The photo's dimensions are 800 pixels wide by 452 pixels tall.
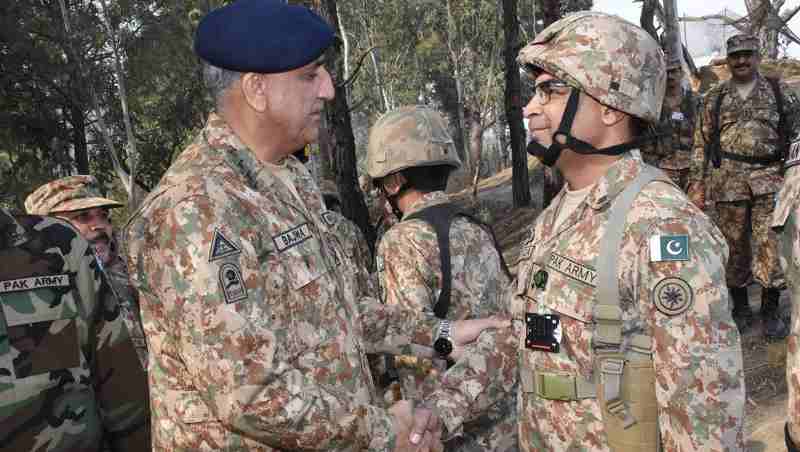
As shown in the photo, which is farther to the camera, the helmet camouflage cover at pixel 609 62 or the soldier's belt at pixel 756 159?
the soldier's belt at pixel 756 159

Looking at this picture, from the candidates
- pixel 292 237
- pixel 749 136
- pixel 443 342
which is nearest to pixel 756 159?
pixel 749 136

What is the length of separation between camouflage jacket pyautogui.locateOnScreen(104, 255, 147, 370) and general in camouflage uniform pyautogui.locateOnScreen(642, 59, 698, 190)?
261 inches

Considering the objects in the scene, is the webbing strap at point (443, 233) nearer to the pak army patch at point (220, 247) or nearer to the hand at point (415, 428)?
the hand at point (415, 428)

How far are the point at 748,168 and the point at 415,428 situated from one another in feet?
18.4

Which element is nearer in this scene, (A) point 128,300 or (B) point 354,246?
(A) point 128,300

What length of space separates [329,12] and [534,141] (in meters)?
6.45

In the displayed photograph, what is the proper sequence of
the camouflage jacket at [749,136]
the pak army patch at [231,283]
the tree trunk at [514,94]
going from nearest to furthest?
1. the pak army patch at [231,283]
2. the camouflage jacket at [749,136]
3. the tree trunk at [514,94]

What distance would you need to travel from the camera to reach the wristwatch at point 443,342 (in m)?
2.69

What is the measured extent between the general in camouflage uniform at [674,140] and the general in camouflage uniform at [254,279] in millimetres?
7617

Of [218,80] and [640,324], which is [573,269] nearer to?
[640,324]

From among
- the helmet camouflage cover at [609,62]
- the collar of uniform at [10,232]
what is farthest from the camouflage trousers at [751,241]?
the collar of uniform at [10,232]

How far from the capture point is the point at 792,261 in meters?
2.67

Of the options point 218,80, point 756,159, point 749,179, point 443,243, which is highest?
point 218,80

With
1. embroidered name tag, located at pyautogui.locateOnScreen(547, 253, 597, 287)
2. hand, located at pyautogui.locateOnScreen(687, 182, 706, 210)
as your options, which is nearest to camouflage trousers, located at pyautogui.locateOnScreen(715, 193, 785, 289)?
hand, located at pyautogui.locateOnScreen(687, 182, 706, 210)
